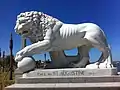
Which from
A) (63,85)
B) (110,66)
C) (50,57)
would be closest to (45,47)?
(50,57)

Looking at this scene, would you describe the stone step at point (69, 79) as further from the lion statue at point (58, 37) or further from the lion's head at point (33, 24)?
the lion's head at point (33, 24)

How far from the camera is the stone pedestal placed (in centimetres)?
481

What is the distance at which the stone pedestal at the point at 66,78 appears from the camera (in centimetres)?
481

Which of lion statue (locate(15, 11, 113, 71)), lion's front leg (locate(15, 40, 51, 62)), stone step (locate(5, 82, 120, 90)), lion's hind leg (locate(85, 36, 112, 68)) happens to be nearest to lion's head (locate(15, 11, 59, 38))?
lion statue (locate(15, 11, 113, 71))

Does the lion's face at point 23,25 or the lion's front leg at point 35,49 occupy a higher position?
the lion's face at point 23,25

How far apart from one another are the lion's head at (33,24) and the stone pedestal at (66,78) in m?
0.91

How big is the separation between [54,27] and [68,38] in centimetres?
41

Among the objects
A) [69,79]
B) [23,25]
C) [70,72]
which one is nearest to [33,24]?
[23,25]

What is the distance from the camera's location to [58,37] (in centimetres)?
536

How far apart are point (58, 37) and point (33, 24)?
663 millimetres

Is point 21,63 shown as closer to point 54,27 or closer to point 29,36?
point 29,36

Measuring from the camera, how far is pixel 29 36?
5.51 metres

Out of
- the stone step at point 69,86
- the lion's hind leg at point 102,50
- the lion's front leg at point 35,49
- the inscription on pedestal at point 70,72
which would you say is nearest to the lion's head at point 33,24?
the lion's front leg at point 35,49

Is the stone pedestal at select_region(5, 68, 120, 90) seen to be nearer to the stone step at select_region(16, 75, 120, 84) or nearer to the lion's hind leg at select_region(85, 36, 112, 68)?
the stone step at select_region(16, 75, 120, 84)
